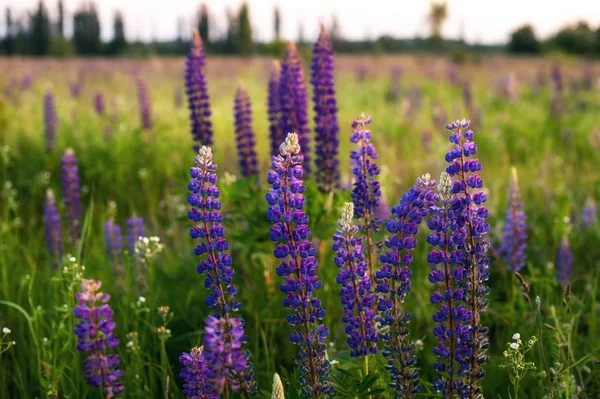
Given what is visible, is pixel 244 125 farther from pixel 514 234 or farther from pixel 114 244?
pixel 514 234

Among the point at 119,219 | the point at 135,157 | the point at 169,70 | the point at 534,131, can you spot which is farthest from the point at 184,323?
the point at 169,70

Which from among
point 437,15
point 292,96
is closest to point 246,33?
point 437,15

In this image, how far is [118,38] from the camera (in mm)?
80375

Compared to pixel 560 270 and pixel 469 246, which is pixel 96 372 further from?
pixel 560 270

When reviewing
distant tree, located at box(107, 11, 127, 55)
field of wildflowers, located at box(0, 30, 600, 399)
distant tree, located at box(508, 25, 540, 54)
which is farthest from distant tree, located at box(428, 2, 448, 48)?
distant tree, located at box(107, 11, 127, 55)

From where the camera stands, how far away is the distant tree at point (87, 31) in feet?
258

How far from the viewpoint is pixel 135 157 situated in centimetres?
581

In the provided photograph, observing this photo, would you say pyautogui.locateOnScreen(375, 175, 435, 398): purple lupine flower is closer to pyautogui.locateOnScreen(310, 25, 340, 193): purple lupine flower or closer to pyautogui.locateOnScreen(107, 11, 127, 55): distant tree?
pyautogui.locateOnScreen(310, 25, 340, 193): purple lupine flower

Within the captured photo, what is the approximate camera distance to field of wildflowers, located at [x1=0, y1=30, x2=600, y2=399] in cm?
172

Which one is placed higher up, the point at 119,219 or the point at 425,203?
the point at 425,203

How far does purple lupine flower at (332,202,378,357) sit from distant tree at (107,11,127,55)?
77.6 m

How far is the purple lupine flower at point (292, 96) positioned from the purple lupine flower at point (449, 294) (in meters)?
1.55

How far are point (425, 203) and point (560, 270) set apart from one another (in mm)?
1961

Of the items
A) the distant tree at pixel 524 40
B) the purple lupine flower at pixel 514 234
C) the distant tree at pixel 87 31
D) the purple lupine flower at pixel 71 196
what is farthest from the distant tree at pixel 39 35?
the purple lupine flower at pixel 514 234
